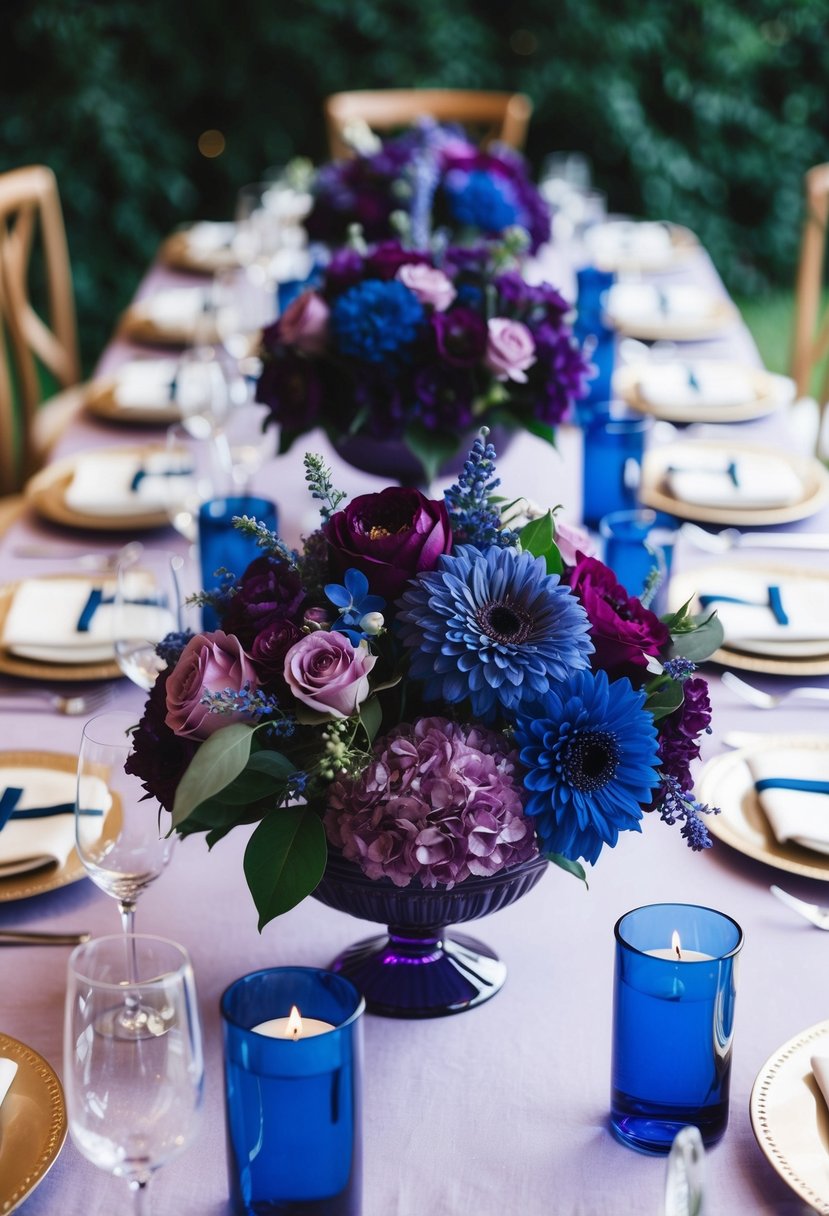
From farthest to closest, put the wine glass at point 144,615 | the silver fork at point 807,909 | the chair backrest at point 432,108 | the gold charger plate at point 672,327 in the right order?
the chair backrest at point 432,108, the gold charger plate at point 672,327, the wine glass at point 144,615, the silver fork at point 807,909

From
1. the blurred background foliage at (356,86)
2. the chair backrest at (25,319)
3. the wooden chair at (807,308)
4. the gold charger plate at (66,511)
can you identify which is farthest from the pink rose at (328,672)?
the blurred background foliage at (356,86)

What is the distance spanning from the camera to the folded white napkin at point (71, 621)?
1.38 meters

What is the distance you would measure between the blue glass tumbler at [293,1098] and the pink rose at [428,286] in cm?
97

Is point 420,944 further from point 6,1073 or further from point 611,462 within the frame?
point 611,462

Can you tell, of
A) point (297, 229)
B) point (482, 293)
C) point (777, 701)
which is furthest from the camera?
point (297, 229)

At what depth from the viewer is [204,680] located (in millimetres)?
880

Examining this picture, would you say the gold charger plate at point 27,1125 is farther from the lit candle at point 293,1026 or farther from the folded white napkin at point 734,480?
the folded white napkin at point 734,480

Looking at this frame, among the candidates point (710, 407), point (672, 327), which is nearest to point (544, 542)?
point (710, 407)

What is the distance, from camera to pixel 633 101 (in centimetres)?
523

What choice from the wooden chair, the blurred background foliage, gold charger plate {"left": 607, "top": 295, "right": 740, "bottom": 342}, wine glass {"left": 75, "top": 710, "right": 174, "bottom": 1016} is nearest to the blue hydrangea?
wine glass {"left": 75, "top": 710, "right": 174, "bottom": 1016}

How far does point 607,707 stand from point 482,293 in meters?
0.90

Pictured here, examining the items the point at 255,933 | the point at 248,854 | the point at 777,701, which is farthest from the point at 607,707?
the point at 777,701

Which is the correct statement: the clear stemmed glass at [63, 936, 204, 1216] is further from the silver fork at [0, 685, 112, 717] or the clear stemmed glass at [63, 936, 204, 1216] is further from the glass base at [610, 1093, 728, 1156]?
the silver fork at [0, 685, 112, 717]

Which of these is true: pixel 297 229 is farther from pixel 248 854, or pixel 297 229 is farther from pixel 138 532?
pixel 248 854
